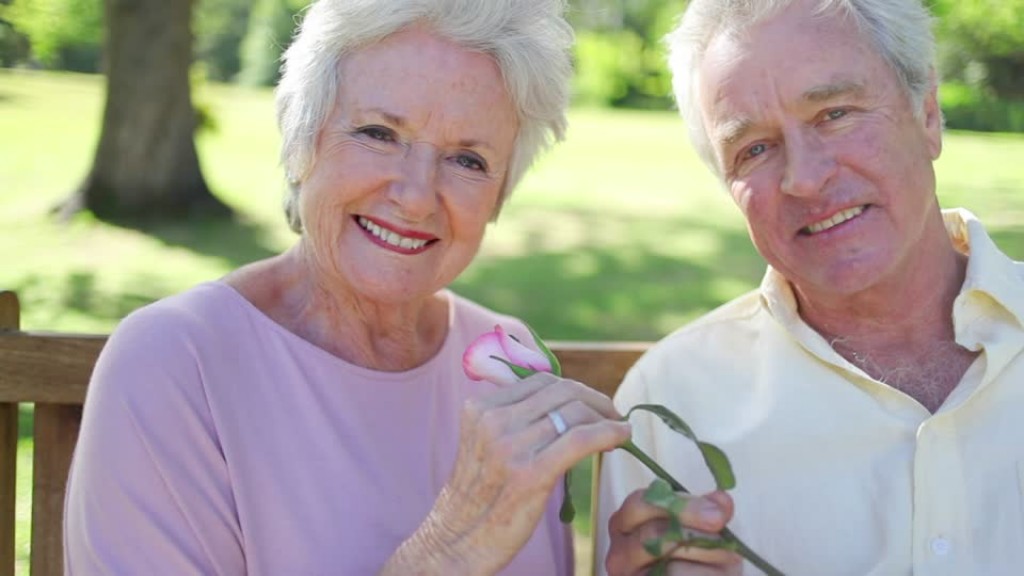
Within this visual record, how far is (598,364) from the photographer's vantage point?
2.95 metres

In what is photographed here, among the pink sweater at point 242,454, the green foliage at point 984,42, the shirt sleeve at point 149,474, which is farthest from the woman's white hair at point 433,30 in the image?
the green foliage at point 984,42

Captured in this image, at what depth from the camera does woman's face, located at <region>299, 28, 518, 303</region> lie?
2.33 meters

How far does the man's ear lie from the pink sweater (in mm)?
1116

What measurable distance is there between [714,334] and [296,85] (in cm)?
104

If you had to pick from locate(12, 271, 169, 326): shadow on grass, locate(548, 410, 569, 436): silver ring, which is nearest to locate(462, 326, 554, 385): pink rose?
locate(548, 410, 569, 436): silver ring

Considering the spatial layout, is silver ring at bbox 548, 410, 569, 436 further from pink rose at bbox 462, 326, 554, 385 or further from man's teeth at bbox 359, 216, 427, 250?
man's teeth at bbox 359, 216, 427, 250

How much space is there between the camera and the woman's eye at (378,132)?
A: 2354mm

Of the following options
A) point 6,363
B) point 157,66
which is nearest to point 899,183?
point 6,363

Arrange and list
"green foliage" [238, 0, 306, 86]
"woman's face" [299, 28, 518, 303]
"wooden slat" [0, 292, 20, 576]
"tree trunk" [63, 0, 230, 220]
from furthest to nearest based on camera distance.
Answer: "green foliage" [238, 0, 306, 86], "tree trunk" [63, 0, 230, 220], "wooden slat" [0, 292, 20, 576], "woman's face" [299, 28, 518, 303]

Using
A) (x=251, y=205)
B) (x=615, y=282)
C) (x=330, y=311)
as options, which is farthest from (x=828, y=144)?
(x=251, y=205)

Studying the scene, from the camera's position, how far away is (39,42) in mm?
3002

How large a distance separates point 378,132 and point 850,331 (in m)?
1.08

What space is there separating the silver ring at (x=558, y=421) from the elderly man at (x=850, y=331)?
540 mm

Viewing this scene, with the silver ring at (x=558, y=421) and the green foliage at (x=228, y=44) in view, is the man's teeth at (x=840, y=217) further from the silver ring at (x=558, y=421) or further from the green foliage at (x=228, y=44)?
the green foliage at (x=228, y=44)
